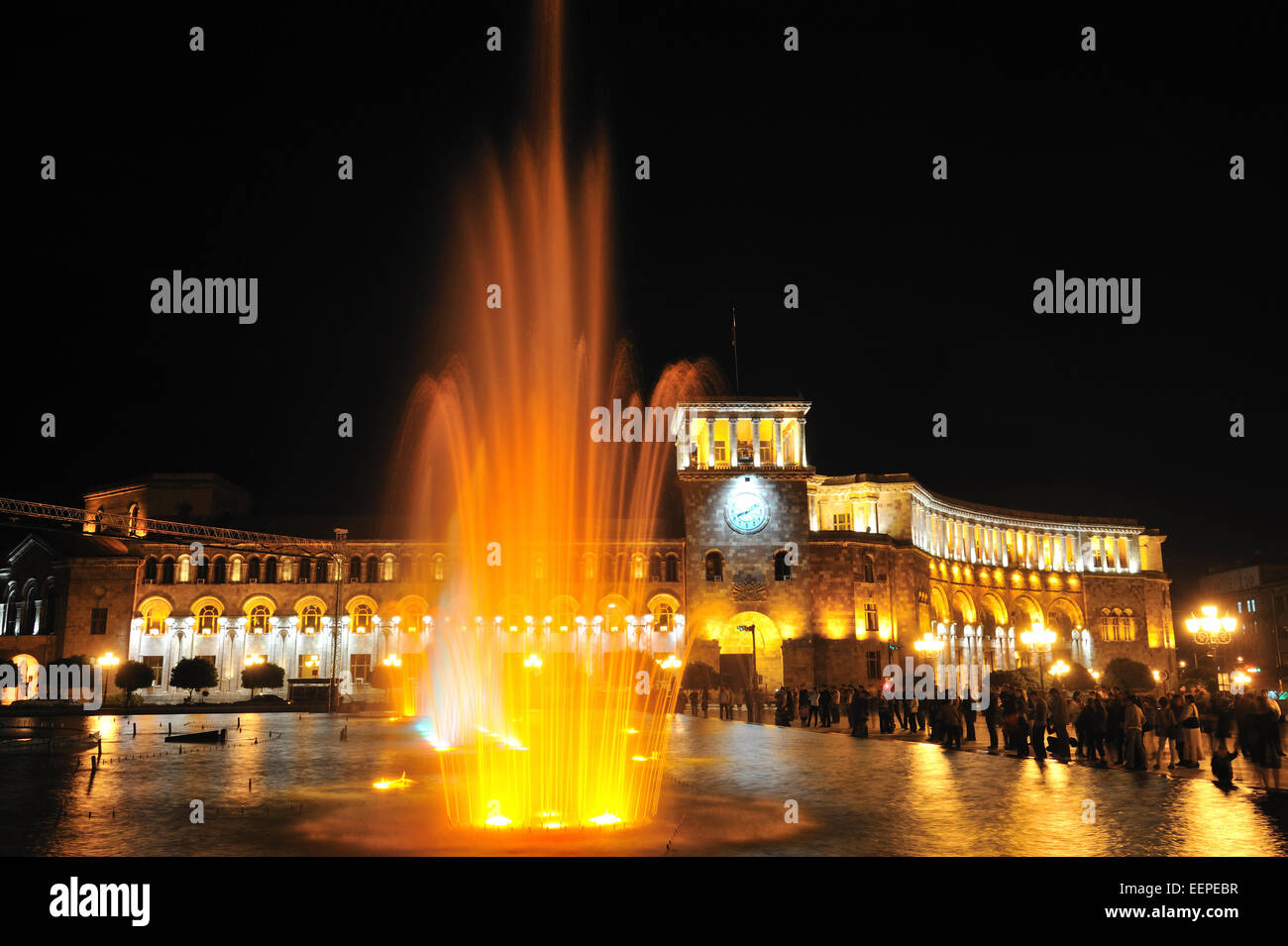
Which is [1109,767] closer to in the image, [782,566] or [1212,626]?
[1212,626]

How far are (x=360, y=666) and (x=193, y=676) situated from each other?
35.3ft

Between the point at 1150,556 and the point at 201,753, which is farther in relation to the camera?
the point at 1150,556

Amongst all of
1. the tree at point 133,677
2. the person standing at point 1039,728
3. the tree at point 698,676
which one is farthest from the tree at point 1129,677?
the tree at point 133,677

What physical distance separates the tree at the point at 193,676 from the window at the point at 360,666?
9.00m

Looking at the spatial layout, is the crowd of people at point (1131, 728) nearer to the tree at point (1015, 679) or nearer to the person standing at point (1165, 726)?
the person standing at point (1165, 726)

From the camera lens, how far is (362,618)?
59.3 meters

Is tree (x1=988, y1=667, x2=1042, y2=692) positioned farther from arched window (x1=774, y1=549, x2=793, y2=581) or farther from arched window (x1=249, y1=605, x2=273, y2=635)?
arched window (x1=249, y1=605, x2=273, y2=635)

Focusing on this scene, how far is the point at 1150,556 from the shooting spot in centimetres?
8512

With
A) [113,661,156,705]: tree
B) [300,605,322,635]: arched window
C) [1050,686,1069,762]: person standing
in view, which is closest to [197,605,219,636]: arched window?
[300,605,322,635]: arched window

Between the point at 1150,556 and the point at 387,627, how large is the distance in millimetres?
65955

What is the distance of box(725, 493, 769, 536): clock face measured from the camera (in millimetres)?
59219

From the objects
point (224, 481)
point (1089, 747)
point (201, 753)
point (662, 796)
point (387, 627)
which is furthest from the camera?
point (224, 481)
